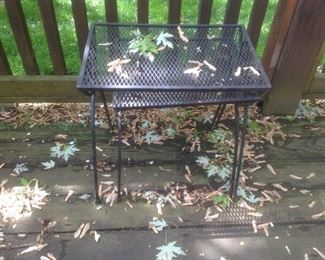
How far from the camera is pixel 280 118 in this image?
10.3 ft

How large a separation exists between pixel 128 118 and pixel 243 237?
4.14 ft

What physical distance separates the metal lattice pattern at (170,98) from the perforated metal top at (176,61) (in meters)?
0.13

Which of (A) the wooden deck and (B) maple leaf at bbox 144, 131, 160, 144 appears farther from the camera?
(B) maple leaf at bbox 144, 131, 160, 144

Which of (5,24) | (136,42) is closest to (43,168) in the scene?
(136,42)

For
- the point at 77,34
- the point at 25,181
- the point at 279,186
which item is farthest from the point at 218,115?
the point at 25,181

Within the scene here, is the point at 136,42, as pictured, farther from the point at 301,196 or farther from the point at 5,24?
the point at 5,24

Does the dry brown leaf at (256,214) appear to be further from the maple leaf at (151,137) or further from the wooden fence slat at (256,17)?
the wooden fence slat at (256,17)

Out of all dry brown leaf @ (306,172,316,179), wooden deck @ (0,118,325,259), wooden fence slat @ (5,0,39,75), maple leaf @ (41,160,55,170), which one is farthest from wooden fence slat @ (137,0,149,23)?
dry brown leaf @ (306,172,316,179)

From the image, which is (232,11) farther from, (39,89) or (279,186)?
(39,89)

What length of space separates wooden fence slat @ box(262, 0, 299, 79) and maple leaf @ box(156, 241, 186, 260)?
146cm

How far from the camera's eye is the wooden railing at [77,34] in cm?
262

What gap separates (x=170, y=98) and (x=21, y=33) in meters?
1.15

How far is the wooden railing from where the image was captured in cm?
262

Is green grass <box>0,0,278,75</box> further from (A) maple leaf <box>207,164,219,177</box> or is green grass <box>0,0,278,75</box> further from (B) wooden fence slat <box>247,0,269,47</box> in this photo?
(A) maple leaf <box>207,164,219,177</box>
